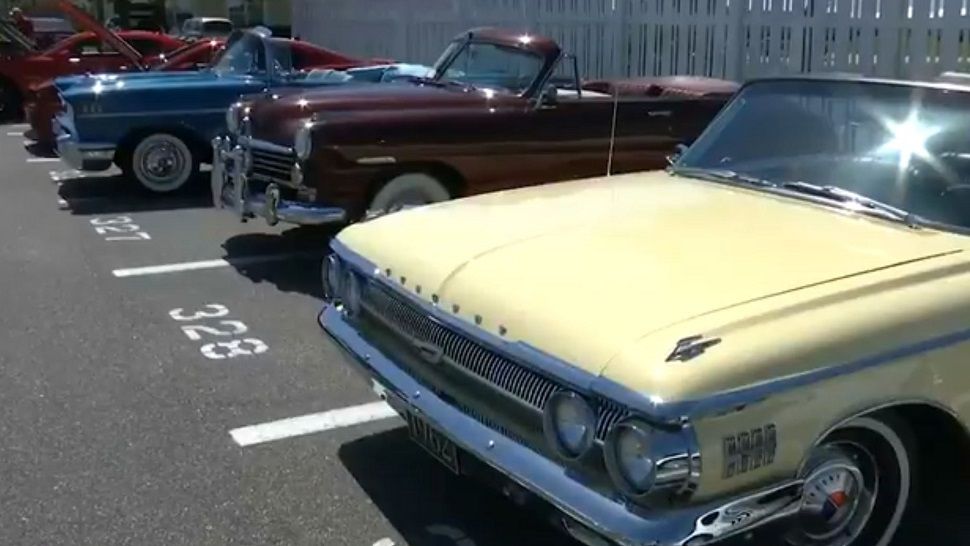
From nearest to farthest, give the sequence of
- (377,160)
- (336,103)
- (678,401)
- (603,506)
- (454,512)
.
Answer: (678,401)
(603,506)
(454,512)
(377,160)
(336,103)

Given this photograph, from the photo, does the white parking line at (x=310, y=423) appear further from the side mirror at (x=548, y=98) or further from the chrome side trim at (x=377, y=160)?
the side mirror at (x=548, y=98)

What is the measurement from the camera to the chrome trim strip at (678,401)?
2707 mm

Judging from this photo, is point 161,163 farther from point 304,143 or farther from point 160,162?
point 304,143

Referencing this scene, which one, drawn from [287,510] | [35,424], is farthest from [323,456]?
[35,424]

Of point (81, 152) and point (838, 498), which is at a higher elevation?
point (81, 152)

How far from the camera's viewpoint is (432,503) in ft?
13.0

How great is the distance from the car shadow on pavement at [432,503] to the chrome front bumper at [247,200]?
2710 mm

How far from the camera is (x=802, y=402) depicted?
9.29 feet

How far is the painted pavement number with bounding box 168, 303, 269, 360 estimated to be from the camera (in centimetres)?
576

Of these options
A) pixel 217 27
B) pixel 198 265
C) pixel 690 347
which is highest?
pixel 217 27

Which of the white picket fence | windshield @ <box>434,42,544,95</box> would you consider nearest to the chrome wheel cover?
windshield @ <box>434,42,544,95</box>

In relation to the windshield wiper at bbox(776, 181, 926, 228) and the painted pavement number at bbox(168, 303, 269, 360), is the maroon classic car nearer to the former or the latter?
the painted pavement number at bbox(168, 303, 269, 360)

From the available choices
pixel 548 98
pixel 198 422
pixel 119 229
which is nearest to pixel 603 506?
pixel 198 422

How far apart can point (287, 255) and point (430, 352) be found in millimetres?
4663
